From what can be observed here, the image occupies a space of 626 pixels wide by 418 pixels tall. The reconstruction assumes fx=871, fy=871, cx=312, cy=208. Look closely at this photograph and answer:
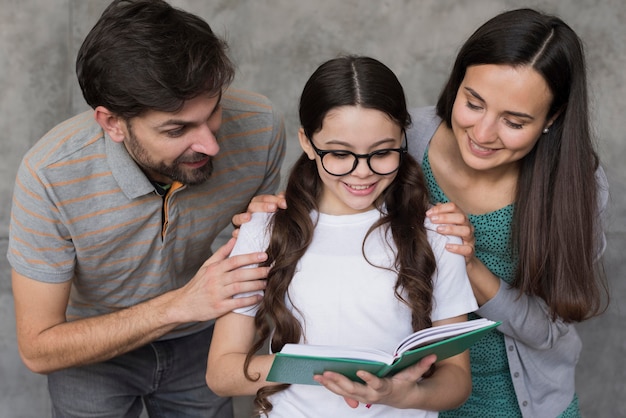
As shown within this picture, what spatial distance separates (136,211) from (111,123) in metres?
0.25

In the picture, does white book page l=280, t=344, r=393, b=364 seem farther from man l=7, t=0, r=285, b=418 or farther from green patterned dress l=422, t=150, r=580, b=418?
green patterned dress l=422, t=150, r=580, b=418

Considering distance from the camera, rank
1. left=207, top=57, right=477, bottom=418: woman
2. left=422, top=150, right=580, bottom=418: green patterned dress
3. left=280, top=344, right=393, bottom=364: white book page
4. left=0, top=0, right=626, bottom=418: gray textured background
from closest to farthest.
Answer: left=280, top=344, right=393, bottom=364: white book page, left=207, top=57, right=477, bottom=418: woman, left=422, top=150, right=580, bottom=418: green patterned dress, left=0, top=0, right=626, bottom=418: gray textured background

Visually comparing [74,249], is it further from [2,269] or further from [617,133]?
[617,133]

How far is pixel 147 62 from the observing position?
82.1 inches

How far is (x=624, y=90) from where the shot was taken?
346 cm

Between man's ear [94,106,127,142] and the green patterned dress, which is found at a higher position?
man's ear [94,106,127,142]

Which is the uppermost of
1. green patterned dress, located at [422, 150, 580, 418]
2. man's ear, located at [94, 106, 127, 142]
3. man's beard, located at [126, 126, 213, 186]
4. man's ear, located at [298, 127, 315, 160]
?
man's ear, located at [298, 127, 315, 160]

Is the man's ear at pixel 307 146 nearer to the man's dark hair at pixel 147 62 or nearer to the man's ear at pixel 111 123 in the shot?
the man's dark hair at pixel 147 62

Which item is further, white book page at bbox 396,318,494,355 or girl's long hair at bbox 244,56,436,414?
girl's long hair at bbox 244,56,436,414

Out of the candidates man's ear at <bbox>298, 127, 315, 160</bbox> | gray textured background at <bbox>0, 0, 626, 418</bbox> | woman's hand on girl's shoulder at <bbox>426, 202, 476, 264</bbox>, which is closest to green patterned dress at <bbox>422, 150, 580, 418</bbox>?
woman's hand on girl's shoulder at <bbox>426, 202, 476, 264</bbox>

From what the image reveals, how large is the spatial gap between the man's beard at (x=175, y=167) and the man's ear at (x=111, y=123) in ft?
0.08

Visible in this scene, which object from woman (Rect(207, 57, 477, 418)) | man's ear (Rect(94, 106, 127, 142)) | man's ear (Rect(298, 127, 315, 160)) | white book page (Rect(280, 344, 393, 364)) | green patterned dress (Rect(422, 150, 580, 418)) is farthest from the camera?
green patterned dress (Rect(422, 150, 580, 418))

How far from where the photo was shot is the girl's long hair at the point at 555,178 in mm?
2090

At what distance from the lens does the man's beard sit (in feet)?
7.29
